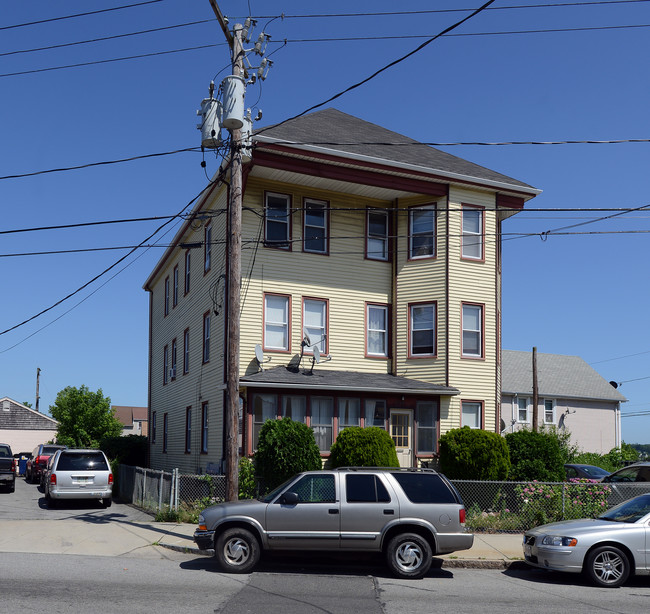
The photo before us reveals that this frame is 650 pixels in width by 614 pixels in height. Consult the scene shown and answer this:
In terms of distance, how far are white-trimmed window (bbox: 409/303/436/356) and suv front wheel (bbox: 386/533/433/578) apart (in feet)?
38.4

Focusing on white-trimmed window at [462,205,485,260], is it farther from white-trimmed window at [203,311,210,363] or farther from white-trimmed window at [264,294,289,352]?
white-trimmed window at [203,311,210,363]

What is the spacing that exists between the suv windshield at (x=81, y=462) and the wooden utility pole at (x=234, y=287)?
310 inches

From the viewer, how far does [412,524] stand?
40.2 ft

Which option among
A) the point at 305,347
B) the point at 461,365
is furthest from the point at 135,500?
the point at 461,365

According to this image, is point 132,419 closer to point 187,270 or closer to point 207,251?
point 187,270

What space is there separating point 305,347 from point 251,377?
246cm

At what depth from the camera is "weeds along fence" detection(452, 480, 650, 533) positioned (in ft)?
56.0

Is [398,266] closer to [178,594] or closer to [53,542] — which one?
[53,542]

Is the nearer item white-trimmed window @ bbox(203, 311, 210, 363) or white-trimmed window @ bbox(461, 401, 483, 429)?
white-trimmed window @ bbox(461, 401, 483, 429)

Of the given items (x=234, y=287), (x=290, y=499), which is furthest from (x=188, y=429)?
(x=290, y=499)

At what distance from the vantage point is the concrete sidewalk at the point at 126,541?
45.6 ft

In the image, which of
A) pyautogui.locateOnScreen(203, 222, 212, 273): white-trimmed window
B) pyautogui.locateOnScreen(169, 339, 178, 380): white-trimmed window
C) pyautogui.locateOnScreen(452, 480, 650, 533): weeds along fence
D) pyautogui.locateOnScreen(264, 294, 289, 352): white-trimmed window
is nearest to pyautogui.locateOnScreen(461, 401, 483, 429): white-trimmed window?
pyautogui.locateOnScreen(452, 480, 650, 533): weeds along fence

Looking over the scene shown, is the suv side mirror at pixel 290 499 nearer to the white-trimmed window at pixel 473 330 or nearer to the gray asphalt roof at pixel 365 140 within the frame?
the gray asphalt roof at pixel 365 140

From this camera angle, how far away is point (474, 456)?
69.5 feet
